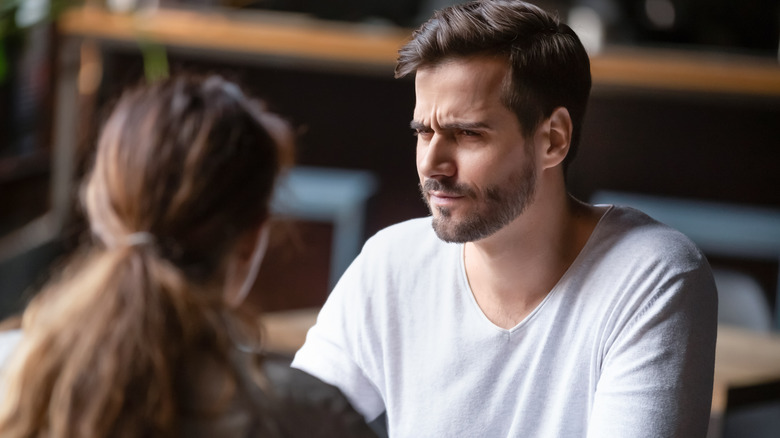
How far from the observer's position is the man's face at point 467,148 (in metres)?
0.99

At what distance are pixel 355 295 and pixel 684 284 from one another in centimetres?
37

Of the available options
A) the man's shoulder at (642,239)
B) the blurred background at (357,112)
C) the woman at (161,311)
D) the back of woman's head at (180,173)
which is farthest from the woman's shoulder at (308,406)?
the blurred background at (357,112)

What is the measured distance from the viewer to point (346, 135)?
116 inches

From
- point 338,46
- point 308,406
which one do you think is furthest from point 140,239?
point 338,46

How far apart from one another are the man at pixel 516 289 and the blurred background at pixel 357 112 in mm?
1464

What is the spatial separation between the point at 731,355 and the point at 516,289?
0.86m

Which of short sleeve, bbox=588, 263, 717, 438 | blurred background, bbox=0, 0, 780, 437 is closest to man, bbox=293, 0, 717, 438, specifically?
short sleeve, bbox=588, 263, 717, 438

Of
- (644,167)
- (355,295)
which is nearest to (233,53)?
(644,167)

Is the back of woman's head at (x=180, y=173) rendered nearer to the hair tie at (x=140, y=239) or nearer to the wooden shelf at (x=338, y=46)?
the hair tie at (x=140, y=239)

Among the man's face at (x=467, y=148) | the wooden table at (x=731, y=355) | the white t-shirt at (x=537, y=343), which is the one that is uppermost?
the man's face at (x=467, y=148)

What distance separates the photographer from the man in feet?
3.12

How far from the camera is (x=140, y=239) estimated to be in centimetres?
77

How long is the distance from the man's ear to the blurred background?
4.96ft

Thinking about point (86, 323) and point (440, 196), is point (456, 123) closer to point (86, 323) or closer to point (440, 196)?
point (440, 196)
